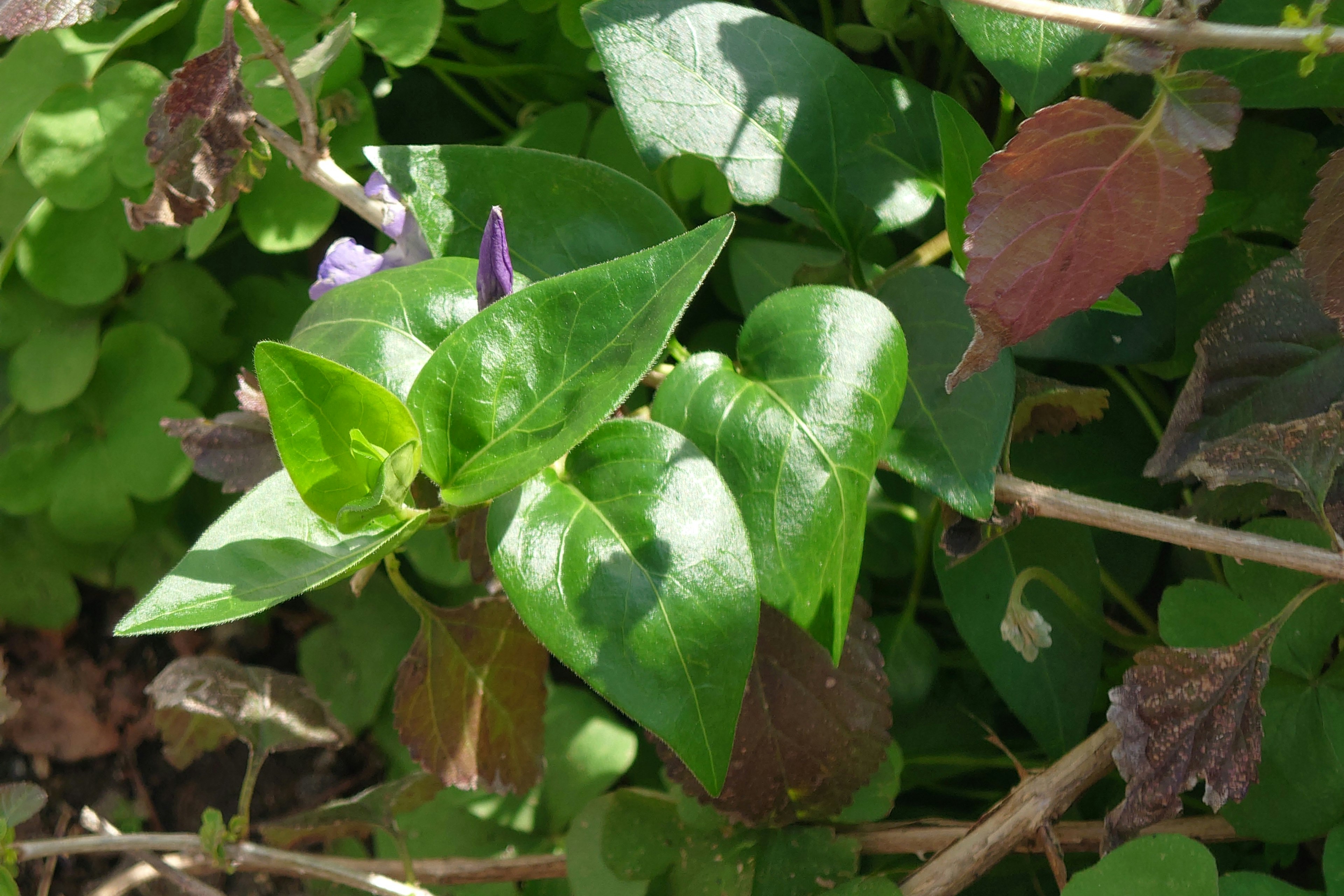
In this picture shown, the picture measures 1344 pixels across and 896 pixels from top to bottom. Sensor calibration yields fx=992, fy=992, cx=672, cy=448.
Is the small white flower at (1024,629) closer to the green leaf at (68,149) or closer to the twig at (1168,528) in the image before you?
the twig at (1168,528)

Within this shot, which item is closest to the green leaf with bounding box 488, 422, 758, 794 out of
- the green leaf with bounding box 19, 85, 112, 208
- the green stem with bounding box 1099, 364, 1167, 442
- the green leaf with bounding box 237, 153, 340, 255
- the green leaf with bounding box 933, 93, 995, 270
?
the green leaf with bounding box 933, 93, 995, 270

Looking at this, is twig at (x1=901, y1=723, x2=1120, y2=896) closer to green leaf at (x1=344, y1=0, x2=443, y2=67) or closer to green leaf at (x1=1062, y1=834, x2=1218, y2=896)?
green leaf at (x1=1062, y1=834, x2=1218, y2=896)

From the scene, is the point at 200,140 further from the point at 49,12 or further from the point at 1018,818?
the point at 1018,818

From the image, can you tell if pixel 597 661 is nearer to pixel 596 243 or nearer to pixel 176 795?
pixel 596 243

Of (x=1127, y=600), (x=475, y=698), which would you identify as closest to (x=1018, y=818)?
(x=1127, y=600)

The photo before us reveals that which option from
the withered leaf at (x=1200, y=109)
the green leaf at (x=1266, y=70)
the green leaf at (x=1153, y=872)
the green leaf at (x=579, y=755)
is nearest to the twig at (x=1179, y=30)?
the withered leaf at (x=1200, y=109)

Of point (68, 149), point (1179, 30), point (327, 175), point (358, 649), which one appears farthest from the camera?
point (358, 649)
